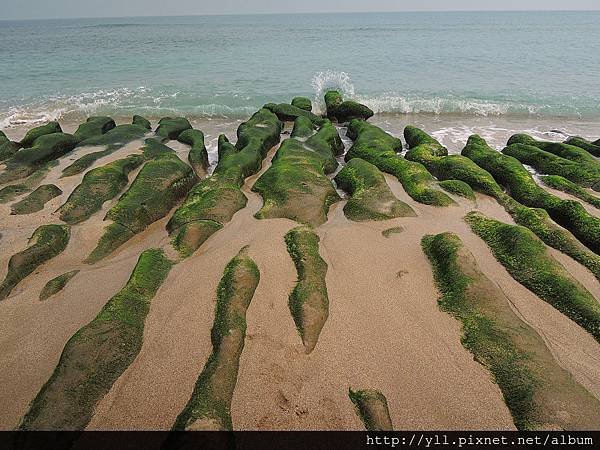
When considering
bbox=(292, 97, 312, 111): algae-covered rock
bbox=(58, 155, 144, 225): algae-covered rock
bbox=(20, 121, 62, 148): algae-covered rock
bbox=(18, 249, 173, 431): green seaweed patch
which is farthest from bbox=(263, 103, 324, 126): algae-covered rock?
bbox=(18, 249, 173, 431): green seaweed patch

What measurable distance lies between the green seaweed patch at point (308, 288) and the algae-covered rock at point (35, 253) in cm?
376

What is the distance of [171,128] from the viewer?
1304 centimetres

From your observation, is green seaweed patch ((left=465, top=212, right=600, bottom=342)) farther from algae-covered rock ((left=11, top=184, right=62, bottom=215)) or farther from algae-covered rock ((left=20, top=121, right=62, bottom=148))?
algae-covered rock ((left=20, top=121, right=62, bottom=148))

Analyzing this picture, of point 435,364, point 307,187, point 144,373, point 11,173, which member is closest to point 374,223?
point 307,187

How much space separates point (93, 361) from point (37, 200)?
546 cm

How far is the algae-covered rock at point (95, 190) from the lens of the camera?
760cm

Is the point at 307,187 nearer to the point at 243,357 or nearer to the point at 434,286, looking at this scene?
the point at 434,286

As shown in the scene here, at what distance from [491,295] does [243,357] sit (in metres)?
3.24

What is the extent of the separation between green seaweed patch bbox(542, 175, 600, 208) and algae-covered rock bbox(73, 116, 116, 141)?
13.0m

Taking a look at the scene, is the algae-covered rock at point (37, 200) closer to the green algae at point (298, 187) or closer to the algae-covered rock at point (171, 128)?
the green algae at point (298, 187)

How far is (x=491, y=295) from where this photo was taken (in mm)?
5066

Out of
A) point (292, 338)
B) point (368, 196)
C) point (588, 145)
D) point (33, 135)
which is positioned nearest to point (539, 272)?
point (368, 196)

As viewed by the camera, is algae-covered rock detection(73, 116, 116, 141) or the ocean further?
the ocean

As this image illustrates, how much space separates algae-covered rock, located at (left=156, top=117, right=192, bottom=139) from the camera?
1272cm
